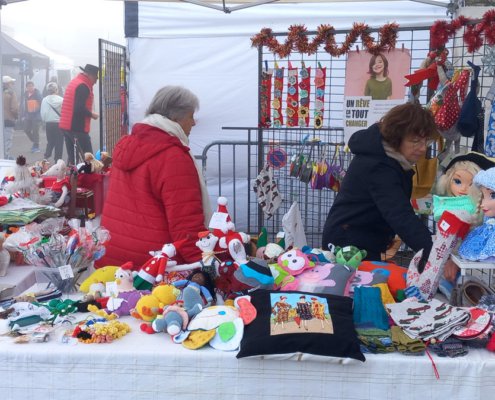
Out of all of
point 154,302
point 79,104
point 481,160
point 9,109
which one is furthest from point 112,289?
point 9,109

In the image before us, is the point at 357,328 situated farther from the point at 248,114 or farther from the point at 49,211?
the point at 248,114

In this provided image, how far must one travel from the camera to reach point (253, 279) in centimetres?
190

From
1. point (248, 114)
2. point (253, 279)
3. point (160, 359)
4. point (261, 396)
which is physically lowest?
point (261, 396)

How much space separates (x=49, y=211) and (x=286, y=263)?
5.10 ft

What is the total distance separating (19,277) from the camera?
7.85 ft

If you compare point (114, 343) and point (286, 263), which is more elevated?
point (286, 263)

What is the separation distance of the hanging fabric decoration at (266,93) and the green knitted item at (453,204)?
222 cm

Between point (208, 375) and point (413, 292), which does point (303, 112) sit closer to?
point (413, 292)

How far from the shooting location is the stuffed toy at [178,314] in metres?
1.71

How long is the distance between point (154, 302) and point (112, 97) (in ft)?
14.2

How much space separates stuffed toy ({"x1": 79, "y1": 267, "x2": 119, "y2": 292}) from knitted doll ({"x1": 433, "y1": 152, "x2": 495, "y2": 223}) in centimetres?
131

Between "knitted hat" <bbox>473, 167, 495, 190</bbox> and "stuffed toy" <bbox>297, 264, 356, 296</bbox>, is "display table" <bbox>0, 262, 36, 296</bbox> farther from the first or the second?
"knitted hat" <bbox>473, 167, 495, 190</bbox>

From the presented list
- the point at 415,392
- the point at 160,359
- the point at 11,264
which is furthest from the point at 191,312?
the point at 11,264

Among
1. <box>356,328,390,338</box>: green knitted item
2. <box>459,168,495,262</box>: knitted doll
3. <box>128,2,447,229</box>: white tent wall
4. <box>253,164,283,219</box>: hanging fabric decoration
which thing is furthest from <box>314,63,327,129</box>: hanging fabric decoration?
<box>356,328,390,338</box>: green knitted item
